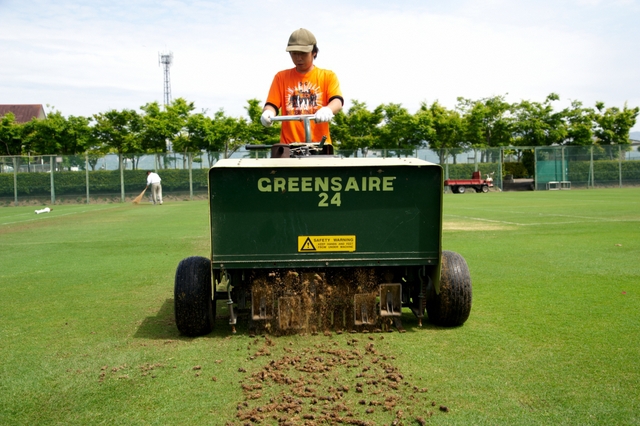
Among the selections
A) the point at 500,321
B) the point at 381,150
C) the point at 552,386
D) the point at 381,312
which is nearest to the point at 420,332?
the point at 381,312

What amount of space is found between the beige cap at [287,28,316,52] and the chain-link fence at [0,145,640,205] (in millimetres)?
25451

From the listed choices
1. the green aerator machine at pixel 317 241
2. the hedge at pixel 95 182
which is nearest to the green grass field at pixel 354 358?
the green aerator machine at pixel 317 241

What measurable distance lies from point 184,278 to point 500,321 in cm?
272

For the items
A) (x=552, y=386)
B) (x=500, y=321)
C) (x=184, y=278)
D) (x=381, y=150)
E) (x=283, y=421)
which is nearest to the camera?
(x=283, y=421)

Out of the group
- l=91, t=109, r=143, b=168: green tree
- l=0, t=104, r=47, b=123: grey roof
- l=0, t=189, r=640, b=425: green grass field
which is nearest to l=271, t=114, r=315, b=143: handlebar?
l=0, t=189, r=640, b=425: green grass field

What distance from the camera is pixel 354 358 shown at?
4.43 meters

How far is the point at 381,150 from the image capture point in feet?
139

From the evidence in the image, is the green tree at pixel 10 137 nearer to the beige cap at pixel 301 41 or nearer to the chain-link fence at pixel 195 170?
the chain-link fence at pixel 195 170

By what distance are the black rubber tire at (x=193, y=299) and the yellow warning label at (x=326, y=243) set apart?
0.85 metres

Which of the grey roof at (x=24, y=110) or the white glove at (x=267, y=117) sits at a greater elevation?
the grey roof at (x=24, y=110)

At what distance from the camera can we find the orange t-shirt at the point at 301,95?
233 inches

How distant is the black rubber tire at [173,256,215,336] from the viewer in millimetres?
5031

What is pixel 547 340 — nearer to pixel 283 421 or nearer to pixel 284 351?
pixel 284 351

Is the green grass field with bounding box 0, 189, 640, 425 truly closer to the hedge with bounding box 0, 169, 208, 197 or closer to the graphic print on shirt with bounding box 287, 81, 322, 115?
the graphic print on shirt with bounding box 287, 81, 322, 115
